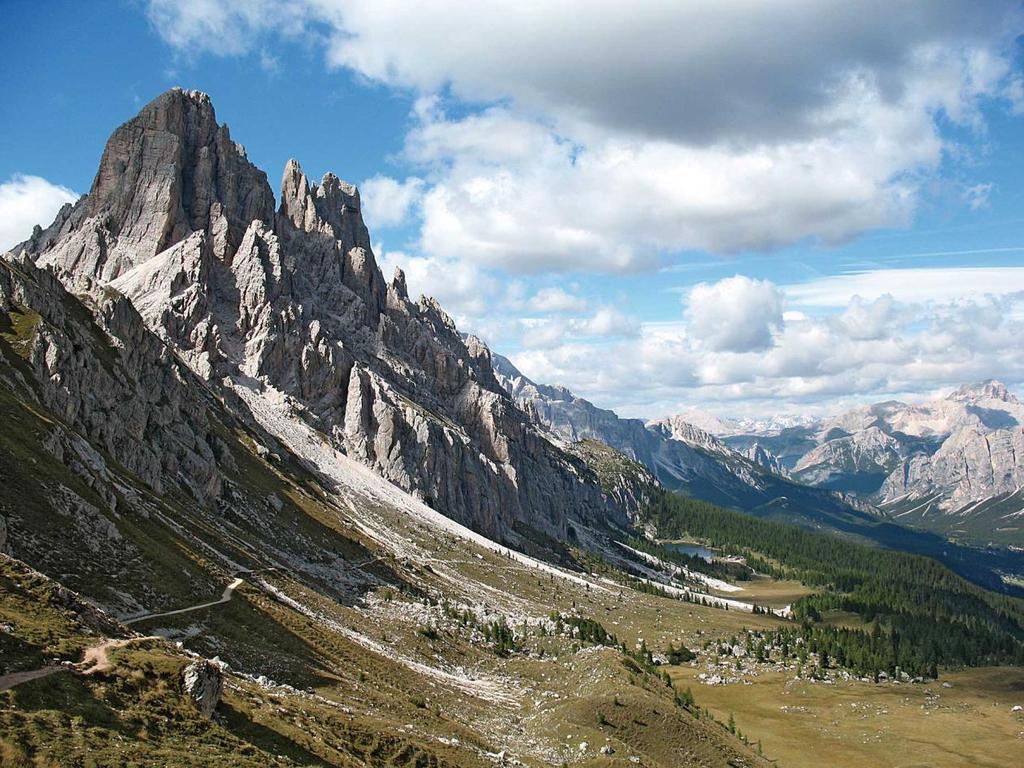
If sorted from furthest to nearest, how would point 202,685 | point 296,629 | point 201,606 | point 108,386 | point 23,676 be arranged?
point 108,386
point 296,629
point 201,606
point 202,685
point 23,676

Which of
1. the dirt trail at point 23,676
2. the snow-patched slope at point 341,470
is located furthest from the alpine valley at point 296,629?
the snow-patched slope at point 341,470

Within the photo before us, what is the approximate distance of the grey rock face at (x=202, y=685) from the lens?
33594mm

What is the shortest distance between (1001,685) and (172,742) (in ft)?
488

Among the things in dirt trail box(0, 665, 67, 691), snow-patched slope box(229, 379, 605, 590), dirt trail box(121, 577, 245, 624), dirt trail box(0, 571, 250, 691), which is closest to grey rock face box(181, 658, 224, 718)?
dirt trail box(0, 571, 250, 691)

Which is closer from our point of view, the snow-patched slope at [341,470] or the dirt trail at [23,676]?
the dirt trail at [23,676]

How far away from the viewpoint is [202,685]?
34.1 metres

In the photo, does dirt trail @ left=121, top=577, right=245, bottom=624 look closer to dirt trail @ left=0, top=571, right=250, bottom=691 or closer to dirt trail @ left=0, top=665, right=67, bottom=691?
dirt trail @ left=0, top=571, right=250, bottom=691

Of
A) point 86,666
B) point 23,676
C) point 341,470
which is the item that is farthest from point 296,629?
point 341,470

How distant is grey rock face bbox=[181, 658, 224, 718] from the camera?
3359 centimetres

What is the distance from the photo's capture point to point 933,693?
405 ft

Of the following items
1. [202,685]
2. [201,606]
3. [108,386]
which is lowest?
[201,606]

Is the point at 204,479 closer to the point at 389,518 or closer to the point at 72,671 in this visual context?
the point at 389,518

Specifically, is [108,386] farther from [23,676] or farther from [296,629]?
[23,676]

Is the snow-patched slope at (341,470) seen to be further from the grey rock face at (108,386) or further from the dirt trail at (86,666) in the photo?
the dirt trail at (86,666)
